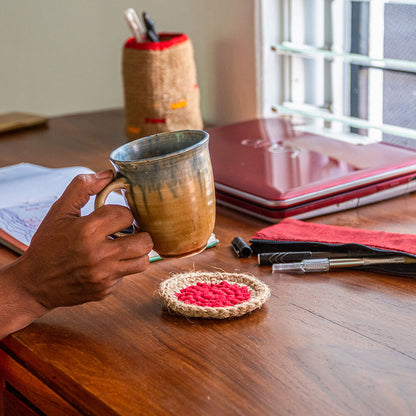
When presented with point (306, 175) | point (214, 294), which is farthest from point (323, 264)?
point (306, 175)

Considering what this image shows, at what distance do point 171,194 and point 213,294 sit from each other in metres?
0.14

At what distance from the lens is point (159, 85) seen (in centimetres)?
136

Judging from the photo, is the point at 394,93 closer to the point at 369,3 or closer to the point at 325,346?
the point at 369,3

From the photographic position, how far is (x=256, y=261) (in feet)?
2.70

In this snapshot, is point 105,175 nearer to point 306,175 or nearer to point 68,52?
point 306,175

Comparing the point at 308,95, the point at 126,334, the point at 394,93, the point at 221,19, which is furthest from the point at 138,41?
the point at 126,334

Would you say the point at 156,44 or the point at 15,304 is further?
the point at 156,44

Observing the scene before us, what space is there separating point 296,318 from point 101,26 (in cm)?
163

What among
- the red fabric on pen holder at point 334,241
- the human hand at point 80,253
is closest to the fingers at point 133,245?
the human hand at point 80,253

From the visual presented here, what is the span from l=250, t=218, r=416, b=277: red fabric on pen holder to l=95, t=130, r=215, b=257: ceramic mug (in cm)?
18

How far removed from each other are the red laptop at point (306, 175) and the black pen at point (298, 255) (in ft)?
0.46

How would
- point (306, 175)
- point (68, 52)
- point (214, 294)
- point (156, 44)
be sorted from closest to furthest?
1. point (214, 294)
2. point (306, 175)
3. point (156, 44)
4. point (68, 52)

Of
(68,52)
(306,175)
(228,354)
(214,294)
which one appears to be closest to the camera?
(228,354)

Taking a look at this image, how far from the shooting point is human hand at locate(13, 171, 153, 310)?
0.65m
